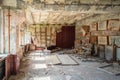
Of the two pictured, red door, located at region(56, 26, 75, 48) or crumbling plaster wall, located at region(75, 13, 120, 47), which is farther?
red door, located at region(56, 26, 75, 48)

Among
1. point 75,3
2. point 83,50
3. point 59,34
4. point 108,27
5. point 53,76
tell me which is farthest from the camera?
point 59,34

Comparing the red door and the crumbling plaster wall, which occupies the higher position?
the crumbling plaster wall

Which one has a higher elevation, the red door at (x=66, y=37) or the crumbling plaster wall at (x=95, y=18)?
the crumbling plaster wall at (x=95, y=18)

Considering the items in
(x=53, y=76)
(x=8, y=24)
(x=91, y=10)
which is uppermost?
(x=91, y=10)

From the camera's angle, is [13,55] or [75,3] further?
[75,3]

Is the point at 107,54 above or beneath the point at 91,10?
beneath

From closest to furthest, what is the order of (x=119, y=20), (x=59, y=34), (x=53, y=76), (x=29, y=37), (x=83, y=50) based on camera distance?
(x=53, y=76), (x=119, y=20), (x=83, y=50), (x=29, y=37), (x=59, y=34)

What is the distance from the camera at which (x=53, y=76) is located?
5770mm

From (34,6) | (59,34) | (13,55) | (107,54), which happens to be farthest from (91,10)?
(59,34)

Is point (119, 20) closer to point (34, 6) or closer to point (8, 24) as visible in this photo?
point (34, 6)

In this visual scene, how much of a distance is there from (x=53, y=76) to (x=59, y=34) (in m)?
13.1

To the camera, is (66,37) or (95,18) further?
(66,37)

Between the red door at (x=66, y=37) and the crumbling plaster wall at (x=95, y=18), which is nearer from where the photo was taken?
the crumbling plaster wall at (x=95, y=18)

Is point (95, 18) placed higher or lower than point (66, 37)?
higher
